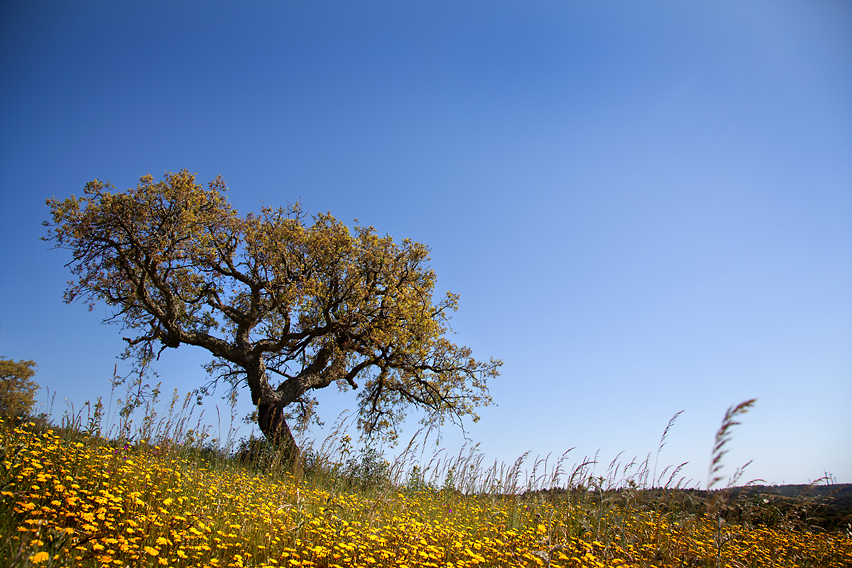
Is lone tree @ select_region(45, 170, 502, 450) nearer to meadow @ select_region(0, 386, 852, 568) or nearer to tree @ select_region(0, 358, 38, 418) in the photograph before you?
meadow @ select_region(0, 386, 852, 568)

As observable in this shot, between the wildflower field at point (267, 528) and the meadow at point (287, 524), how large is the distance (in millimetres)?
19

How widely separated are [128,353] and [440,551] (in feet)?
44.4

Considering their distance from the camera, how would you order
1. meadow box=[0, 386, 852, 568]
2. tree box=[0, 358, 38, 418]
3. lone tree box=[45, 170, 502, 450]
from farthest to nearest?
1. tree box=[0, 358, 38, 418]
2. lone tree box=[45, 170, 502, 450]
3. meadow box=[0, 386, 852, 568]

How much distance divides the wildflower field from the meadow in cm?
2

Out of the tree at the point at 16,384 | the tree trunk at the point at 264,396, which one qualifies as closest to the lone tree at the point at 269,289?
the tree trunk at the point at 264,396

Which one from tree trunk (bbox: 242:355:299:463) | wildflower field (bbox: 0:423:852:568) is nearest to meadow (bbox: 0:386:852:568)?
wildflower field (bbox: 0:423:852:568)

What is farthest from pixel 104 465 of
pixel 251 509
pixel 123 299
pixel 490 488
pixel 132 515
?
pixel 123 299

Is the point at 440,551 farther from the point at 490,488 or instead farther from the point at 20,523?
the point at 490,488

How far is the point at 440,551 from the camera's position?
3.58 m

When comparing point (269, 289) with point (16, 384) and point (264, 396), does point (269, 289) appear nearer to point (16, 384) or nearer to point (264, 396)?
point (264, 396)

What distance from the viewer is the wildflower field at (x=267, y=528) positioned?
311 centimetres

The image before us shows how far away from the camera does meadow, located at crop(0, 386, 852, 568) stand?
10.2ft

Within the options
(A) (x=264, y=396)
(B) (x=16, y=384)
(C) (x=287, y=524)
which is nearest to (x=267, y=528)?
(C) (x=287, y=524)

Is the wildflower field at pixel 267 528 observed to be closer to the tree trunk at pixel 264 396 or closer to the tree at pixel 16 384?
the tree trunk at pixel 264 396
